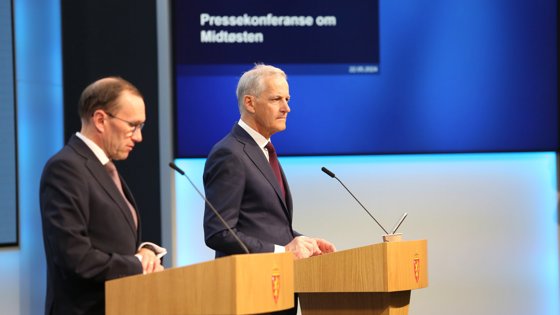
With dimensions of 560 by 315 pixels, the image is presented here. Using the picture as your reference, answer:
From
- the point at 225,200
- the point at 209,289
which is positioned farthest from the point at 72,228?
the point at 225,200

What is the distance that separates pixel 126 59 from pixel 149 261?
3.06m

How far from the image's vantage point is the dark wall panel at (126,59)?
5887 millimetres

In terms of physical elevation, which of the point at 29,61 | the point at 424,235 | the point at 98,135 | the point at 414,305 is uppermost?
the point at 29,61

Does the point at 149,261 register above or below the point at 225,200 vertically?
below

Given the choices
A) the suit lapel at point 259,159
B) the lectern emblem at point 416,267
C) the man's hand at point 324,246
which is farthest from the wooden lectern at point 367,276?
the suit lapel at point 259,159

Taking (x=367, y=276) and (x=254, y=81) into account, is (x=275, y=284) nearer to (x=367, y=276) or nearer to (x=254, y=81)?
(x=367, y=276)

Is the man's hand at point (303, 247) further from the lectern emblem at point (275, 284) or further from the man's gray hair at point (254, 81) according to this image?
the lectern emblem at point (275, 284)

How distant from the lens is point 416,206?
20.1 ft

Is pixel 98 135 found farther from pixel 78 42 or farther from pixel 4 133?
pixel 78 42

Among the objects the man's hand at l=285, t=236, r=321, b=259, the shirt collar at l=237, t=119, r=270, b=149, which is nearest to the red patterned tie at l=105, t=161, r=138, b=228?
the man's hand at l=285, t=236, r=321, b=259

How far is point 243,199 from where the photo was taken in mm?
3885

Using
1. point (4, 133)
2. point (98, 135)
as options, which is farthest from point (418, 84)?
point (98, 135)

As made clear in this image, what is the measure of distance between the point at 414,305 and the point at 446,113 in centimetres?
124

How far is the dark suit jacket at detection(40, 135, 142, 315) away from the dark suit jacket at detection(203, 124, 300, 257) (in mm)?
735
